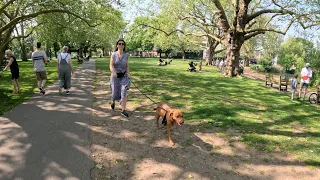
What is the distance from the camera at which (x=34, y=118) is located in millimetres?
6418

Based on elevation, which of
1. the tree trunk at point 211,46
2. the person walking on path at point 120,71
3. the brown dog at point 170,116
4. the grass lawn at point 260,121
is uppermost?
the tree trunk at point 211,46

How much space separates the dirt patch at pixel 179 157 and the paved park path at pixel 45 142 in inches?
10.4

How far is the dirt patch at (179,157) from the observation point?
13.4 feet

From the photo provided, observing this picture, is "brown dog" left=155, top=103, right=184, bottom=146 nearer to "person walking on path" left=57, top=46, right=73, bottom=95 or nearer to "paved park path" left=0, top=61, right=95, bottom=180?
"paved park path" left=0, top=61, right=95, bottom=180

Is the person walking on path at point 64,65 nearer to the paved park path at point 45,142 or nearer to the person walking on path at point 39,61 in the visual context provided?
the person walking on path at point 39,61

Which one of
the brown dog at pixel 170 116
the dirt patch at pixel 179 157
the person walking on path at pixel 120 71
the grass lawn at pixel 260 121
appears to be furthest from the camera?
the person walking on path at pixel 120 71

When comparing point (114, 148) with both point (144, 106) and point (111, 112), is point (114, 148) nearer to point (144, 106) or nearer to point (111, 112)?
point (111, 112)

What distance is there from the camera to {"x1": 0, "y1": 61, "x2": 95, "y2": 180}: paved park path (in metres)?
3.84

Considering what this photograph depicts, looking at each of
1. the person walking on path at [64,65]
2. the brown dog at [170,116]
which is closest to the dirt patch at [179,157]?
the brown dog at [170,116]

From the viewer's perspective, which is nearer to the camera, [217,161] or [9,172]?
[9,172]

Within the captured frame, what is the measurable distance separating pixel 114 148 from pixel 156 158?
903 millimetres

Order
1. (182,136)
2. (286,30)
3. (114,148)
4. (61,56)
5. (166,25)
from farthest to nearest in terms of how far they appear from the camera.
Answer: (166,25), (286,30), (61,56), (182,136), (114,148)

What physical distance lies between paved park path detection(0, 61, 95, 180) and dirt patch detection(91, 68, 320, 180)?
0.26m

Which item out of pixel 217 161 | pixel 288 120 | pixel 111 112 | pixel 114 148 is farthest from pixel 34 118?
pixel 288 120
